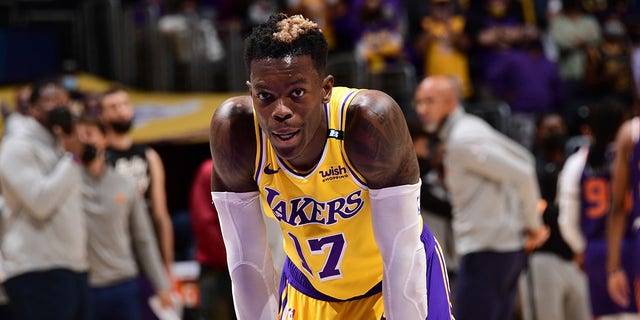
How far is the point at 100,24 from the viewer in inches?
496

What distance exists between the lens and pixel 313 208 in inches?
150

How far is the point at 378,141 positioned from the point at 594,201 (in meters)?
4.68

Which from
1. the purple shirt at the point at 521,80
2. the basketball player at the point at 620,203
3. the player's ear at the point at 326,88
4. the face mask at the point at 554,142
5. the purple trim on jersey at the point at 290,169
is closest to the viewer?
the player's ear at the point at 326,88

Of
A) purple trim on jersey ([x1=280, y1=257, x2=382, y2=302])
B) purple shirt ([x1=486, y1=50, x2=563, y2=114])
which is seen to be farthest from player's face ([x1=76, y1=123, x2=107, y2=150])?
purple shirt ([x1=486, y1=50, x2=563, y2=114])

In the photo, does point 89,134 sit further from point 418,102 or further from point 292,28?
point 292,28

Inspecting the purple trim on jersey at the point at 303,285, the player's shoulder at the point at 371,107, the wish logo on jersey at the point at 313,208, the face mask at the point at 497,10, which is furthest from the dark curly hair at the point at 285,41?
the face mask at the point at 497,10

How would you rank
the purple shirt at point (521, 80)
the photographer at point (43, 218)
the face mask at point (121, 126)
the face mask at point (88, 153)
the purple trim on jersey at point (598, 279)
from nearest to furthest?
1. the photographer at point (43, 218)
2. the face mask at point (88, 153)
3. the purple trim on jersey at point (598, 279)
4. the face mask at point (121, 126)
5. the purple shirt at point (521, 80)

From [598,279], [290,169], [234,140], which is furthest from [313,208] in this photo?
[598,279]

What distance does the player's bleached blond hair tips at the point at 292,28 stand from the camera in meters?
3.47

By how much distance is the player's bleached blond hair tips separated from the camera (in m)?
3.47

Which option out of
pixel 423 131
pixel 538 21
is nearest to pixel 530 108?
pixel 538 21

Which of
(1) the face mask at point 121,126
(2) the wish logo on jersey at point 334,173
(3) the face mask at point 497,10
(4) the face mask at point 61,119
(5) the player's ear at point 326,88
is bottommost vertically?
(1) the face mask at point 121,126

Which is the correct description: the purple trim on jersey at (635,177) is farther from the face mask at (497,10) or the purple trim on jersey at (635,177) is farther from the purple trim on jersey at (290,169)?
the face mask at (497,10)

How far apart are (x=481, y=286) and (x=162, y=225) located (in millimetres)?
2325
